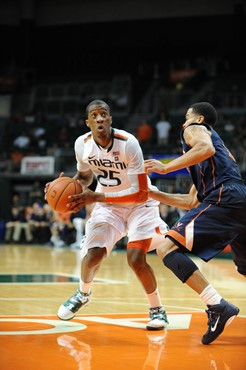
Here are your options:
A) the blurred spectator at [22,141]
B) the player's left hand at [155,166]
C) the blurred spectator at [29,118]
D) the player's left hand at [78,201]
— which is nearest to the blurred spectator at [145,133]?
the blurred spectator at [22,141]

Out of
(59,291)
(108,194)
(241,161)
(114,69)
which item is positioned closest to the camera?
(108,194)

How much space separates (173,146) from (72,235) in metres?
4.37

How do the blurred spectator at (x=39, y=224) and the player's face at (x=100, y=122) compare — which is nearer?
the player's face at (x=100, y=122)

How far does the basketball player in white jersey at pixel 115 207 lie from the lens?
6461 millimetres

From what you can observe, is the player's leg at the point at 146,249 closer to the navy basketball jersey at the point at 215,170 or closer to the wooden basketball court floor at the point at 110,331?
the wooden basketball court floor at the point at 110,331

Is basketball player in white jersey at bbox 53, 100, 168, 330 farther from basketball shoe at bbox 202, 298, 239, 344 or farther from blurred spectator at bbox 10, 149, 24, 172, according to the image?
blurred spectator at bbox 10, 149, 24, 172

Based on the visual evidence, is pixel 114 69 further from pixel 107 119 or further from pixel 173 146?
pixel 107 119

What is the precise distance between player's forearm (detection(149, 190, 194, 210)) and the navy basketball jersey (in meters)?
0.43

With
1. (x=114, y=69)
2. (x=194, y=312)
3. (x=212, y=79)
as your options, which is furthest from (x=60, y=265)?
(x=114, y=69)

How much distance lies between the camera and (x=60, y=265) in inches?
570

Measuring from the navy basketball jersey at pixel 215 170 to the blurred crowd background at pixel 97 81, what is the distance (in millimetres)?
14580

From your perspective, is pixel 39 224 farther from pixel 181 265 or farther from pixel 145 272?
pixel 181 265

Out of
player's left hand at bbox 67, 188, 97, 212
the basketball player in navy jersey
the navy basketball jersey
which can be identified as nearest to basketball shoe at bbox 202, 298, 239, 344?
the basketball player in navy jersey

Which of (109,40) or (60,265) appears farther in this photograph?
(109,40)
